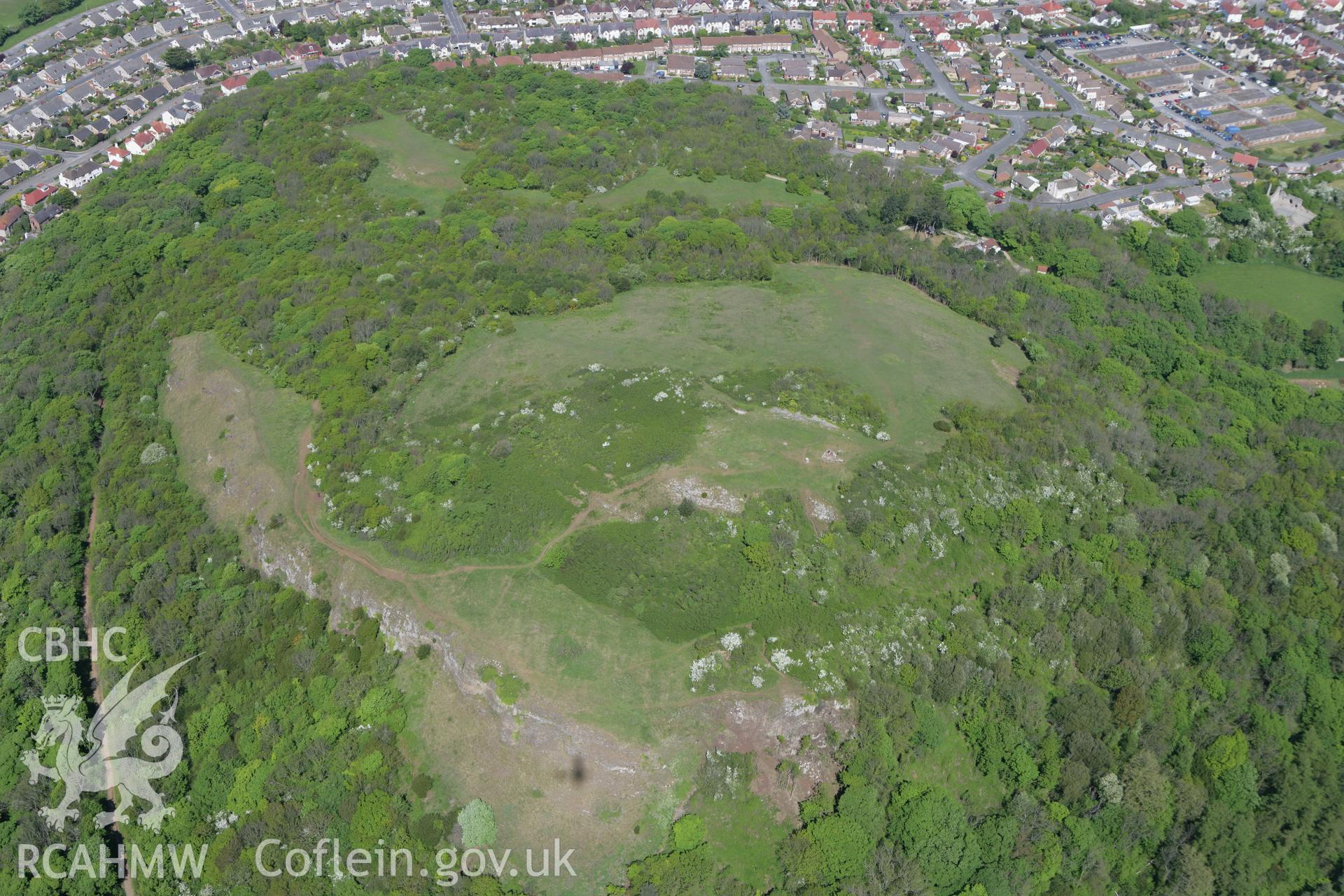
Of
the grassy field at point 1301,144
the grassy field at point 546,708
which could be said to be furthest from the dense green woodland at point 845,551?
the grassy field at point 1301,144

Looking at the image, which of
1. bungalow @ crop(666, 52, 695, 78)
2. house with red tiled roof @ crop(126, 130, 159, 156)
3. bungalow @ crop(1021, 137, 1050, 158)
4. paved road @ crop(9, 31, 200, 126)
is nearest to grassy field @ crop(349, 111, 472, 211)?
house with red tiled roof @ crop(126, 130, 159, 156)

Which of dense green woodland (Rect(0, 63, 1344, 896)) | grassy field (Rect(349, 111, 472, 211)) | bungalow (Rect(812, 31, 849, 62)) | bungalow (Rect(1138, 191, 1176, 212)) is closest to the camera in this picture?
dense green woodland (Rect(0, 63, 1344, 896))

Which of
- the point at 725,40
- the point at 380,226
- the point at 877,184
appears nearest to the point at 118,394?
the point at 380,226

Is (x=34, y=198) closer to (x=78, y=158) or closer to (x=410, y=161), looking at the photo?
(x=78, y=158)

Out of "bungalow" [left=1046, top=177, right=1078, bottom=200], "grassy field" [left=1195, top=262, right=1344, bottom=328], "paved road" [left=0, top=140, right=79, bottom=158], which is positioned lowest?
"grassy field" [left=1195, top=262, right=1344, bottom=328]

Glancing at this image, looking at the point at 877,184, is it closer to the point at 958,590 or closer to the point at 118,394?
the point at 958,590

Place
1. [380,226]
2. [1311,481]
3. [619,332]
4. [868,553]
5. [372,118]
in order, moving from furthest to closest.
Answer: [372,118] → [380,226] → [619,332] → [1311,481] → [868,553]

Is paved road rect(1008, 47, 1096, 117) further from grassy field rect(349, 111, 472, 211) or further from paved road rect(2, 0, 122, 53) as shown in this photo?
paved road rect(2, 0, 122, 53)

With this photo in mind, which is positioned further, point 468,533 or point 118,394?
point 118,394
